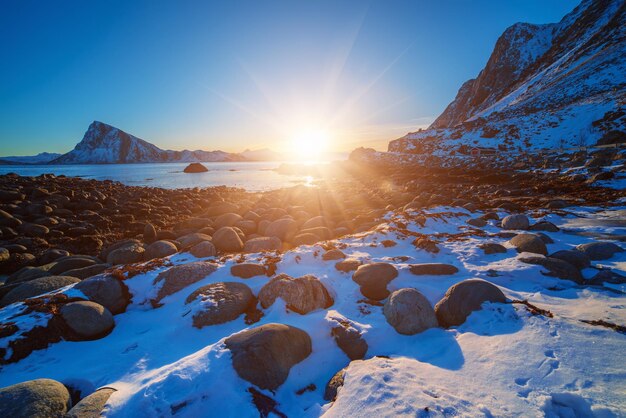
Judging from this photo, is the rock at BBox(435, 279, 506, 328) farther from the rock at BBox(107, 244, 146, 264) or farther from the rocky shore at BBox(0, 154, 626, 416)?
the rock at BBox(107, 244, 146, 264)

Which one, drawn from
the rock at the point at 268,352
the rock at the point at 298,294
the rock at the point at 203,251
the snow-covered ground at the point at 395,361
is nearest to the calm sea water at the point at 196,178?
the rock at the point at 203,251

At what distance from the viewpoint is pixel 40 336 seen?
4023mm

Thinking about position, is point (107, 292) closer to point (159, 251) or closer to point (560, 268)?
point (159, 251)

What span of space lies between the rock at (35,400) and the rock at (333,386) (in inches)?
113

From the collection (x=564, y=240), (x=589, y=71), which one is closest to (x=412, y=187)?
(x=564, y=240)

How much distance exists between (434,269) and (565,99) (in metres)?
61.1

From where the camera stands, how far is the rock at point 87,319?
169 inches

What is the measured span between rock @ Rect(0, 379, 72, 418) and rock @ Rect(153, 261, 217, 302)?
2.58 metres

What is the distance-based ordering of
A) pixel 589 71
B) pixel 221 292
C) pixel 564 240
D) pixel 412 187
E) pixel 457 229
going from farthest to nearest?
pixel 589 71 < pixel 412 187 < pixel 457 229 < pixel 564 240 < pixel 221 292

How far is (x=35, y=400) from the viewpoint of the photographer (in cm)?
271

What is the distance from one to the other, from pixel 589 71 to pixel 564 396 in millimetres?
73362

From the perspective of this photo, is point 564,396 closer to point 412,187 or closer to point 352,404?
point 352,404

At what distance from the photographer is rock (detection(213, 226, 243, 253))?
936 centimetres

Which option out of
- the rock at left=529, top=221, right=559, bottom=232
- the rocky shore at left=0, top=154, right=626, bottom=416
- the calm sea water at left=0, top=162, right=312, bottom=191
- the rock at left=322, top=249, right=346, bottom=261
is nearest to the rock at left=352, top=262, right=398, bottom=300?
the rocky shore at left=0, top=154, right=626, bottom=416
